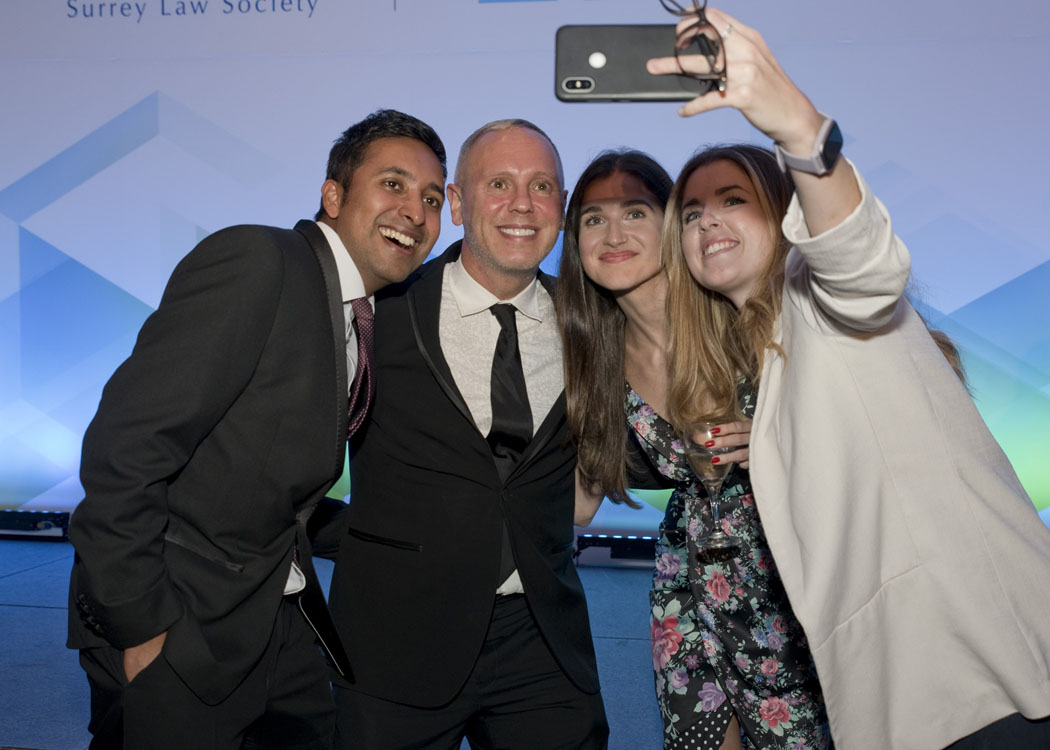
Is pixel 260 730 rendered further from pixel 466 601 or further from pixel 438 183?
pixel 438 183

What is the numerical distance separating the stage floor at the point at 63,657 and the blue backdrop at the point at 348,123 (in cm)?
75

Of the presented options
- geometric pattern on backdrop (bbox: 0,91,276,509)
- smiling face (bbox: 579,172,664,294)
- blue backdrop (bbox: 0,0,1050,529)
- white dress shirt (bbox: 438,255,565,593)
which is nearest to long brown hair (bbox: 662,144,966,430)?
smiling face (bbox: 579,172,664,294)

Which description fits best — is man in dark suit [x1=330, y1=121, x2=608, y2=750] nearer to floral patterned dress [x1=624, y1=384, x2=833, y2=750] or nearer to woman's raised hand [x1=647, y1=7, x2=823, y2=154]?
floral patterned dress [x1=624, y1=384, x2=833, y2=750]

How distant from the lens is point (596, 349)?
7.96 ft

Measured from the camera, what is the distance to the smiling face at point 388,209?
2.20m

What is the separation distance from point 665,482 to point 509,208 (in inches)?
33.3

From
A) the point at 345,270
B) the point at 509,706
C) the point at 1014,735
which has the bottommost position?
the point at 509,706

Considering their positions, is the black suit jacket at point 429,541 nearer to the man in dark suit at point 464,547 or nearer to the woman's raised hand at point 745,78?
the man in dark suit at point 464,547

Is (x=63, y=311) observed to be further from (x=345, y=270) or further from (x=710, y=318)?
(x=710, y=318)

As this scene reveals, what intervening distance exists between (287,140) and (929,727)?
502 centimetres

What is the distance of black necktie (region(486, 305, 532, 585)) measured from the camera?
7.16ft

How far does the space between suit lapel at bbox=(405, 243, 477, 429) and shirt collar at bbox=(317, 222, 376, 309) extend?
0.19 m

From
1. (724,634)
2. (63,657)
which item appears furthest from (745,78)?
(63,657)

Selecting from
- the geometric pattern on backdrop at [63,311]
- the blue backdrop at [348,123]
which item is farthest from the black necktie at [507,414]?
the geometric pattern on backdrop at [63,311]
